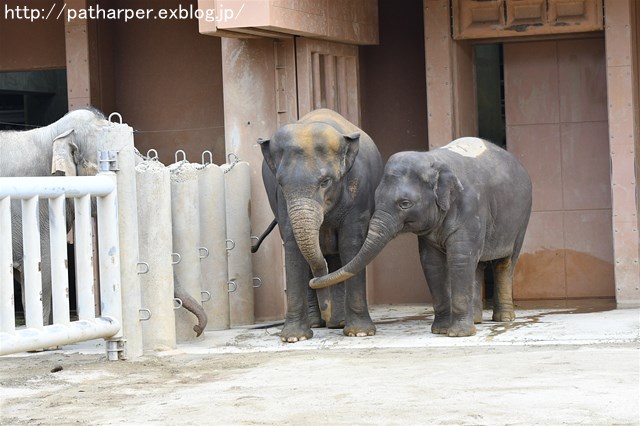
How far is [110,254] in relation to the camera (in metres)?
9.62

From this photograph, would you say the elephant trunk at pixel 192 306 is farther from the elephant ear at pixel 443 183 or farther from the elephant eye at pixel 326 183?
the elephant ear at pixel 443 183

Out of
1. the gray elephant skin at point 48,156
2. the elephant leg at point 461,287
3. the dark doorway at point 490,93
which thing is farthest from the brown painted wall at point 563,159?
the gray elephant skin at point 48,156

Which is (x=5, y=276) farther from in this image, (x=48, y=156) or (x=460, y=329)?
(x=460, y=329)

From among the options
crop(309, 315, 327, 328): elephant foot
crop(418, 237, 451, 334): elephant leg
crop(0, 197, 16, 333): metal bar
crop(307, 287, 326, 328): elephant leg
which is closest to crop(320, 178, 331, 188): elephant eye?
crop(418, 237, 451, 334): elephant leg

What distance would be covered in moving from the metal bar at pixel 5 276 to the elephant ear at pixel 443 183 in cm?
331

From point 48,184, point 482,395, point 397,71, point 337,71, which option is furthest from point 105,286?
point 397,71

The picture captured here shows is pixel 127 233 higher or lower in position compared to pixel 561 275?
higher

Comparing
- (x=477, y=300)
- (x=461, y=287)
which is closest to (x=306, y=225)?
(x=461, y=287)

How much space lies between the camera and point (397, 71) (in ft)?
44.9

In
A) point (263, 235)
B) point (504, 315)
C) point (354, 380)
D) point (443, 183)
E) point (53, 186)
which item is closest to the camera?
point (354, 380)

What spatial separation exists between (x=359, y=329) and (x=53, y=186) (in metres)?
2.87

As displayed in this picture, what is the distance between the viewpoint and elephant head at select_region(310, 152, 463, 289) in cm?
1027

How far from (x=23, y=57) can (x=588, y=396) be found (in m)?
8.89

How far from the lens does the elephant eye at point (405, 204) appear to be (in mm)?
10281
